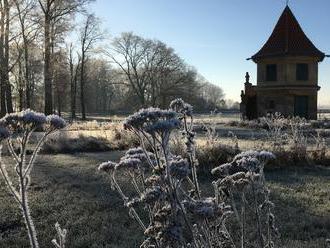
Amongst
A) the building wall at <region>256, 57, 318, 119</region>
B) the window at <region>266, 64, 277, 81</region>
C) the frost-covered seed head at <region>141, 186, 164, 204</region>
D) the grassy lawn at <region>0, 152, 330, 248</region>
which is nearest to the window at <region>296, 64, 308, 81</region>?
the building wall at <region>256, 57, 318, 119</region>

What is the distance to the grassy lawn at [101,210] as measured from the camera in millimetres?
7477

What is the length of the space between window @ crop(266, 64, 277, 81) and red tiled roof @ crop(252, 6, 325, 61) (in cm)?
93

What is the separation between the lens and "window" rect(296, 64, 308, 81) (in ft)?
135

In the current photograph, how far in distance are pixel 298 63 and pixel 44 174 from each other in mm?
31029

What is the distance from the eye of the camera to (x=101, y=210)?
9.18 metres

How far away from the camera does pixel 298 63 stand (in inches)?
1622

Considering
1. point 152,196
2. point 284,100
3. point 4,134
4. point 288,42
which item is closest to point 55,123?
point 4,134

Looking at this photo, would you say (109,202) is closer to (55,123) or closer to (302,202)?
(302,202)

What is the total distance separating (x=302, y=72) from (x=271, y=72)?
223cm

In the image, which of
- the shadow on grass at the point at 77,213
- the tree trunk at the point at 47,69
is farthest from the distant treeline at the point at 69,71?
the shadow on grass at the point at 77,213

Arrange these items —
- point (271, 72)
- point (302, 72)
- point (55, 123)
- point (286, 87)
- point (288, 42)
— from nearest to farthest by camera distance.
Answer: point (55, 123) → point (286, 87) → point (302, 72) → point (271, 72) → point (288, 42)

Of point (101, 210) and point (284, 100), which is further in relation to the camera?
point (284, 100)

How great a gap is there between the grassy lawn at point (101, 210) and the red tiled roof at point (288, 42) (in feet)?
94.8

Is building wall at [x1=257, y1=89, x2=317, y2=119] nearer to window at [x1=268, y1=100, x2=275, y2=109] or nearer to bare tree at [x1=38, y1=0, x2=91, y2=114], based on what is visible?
window at [x1=268, y1=100, x2=275, y2=109]
